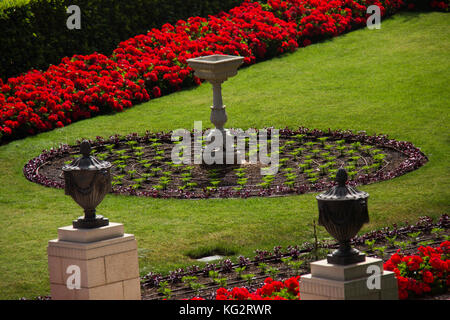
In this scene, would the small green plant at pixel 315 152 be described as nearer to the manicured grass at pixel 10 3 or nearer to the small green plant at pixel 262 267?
the small green plant at pixel 262 267

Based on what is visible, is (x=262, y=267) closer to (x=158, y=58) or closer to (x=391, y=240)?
(x=391, y=240)

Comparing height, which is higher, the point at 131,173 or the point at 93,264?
the point at 131,173

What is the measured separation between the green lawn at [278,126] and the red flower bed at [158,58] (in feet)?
1.45

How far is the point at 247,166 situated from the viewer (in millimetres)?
15070

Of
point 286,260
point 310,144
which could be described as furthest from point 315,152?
point 286,260

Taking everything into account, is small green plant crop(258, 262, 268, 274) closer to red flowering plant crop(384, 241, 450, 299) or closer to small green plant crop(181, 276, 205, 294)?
small green plant crop(181, 276, 205, 294)

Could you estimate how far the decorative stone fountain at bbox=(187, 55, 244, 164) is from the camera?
1487 cm

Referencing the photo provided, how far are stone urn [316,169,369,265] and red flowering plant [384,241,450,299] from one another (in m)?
1.65

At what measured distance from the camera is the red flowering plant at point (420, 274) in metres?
8.69

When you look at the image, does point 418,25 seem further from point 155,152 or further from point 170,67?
point 155,152

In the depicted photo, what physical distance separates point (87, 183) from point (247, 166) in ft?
22.7

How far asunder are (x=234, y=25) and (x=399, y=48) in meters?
4.43

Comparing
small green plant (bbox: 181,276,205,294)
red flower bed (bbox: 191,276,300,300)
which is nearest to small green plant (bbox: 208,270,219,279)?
small green plant (bbox: 181,276,205,294)

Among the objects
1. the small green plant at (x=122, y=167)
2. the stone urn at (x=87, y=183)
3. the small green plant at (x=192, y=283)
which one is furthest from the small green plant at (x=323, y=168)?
the stone urn at (x=87, y=183)
